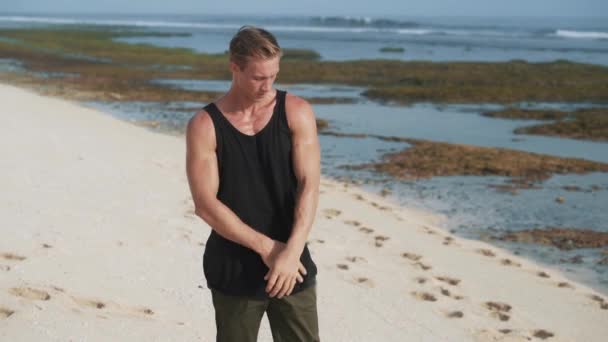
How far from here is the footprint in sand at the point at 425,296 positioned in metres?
6.73

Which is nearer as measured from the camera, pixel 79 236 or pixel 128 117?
pixel 79 236

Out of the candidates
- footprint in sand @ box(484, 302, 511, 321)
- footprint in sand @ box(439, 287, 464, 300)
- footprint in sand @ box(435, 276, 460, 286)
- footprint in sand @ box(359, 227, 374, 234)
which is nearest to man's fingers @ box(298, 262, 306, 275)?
footprint in sand @ box(484, 302, 511, 321)

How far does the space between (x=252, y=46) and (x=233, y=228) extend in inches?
26.0

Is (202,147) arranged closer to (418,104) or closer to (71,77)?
(418,104)

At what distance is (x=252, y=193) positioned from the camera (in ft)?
9.47

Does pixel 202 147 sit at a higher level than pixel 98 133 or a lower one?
higher

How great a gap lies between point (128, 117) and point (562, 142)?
37.3 ft

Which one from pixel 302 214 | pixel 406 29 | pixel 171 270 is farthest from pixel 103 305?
pixel 406 29

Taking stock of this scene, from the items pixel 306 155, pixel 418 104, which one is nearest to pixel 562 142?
pixel 418 104

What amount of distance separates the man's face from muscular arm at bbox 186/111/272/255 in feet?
0.57

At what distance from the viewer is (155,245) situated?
7.00 meters

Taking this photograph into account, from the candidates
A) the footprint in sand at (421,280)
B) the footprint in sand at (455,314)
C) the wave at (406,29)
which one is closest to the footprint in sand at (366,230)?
the footprint in sand at (421,280)

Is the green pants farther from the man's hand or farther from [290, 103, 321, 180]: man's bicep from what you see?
[290, 103, 321, 180]: man's bicep

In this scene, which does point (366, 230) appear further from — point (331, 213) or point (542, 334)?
point (542, 334)
